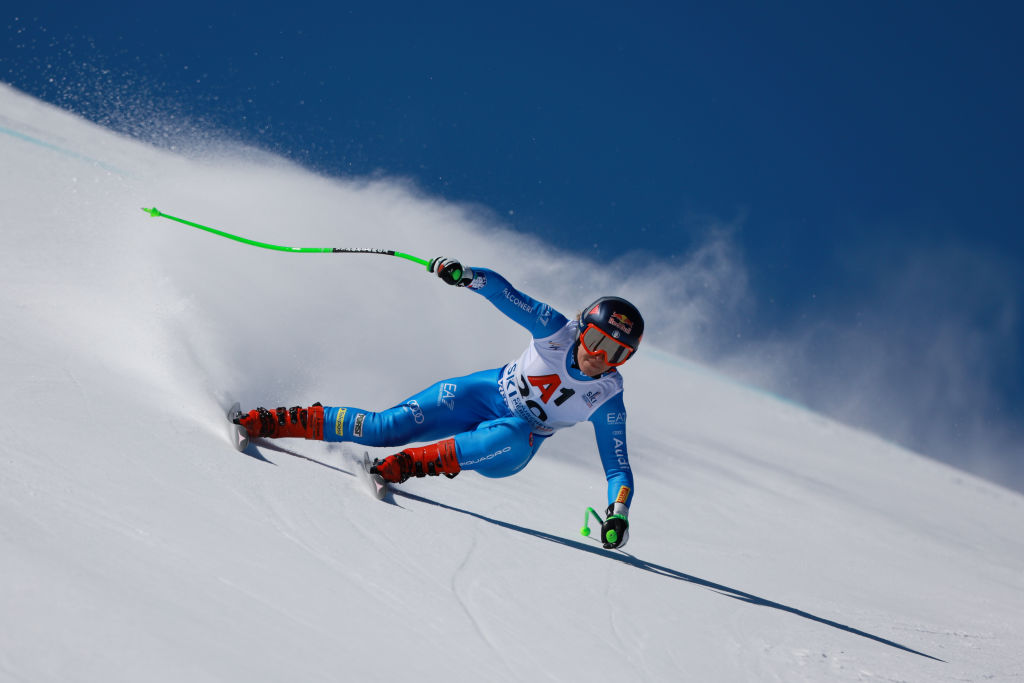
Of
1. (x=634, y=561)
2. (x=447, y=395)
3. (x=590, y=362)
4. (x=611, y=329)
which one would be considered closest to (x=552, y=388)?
(x=590, y=362)

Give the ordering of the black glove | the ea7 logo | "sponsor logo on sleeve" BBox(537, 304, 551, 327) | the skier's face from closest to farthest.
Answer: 1. the black glove
2. the skier's face
3. "sponsor logo on sleeve" BBox(537, 304, 551, 327)
4. the ea7 logo

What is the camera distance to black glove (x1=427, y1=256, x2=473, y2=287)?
3678mm

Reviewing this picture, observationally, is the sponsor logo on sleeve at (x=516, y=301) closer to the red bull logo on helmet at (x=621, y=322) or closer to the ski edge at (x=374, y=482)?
the red bull logo on helmet at (x=621, y=322)

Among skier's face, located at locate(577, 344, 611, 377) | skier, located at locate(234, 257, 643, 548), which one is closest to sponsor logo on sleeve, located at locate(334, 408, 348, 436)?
skier, located at locate(234, 257, 643, 548)

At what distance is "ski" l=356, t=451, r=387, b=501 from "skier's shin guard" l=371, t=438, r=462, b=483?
3 centimetres

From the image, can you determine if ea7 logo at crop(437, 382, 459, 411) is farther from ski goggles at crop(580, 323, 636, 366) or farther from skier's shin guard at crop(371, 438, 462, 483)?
ski goggles at crop(580, 323, 636, 366)

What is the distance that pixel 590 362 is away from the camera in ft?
12.4

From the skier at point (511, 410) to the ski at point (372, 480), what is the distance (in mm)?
52

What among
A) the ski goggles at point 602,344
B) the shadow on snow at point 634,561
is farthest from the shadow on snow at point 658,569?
the ski goggles at point 602,344

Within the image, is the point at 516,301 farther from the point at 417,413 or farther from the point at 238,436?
the point at 238,436

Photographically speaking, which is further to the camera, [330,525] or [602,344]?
[602,344]

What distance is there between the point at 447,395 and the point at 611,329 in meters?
0.86

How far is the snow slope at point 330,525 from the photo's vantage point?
1.77m

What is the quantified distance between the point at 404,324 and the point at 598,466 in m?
1.93
